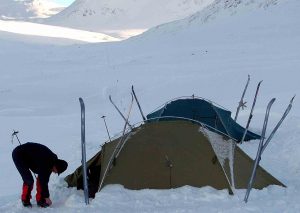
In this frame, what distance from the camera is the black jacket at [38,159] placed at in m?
6.64

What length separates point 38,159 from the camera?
6.62m

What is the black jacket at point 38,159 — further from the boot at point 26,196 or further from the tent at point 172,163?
the tent at point 172,163

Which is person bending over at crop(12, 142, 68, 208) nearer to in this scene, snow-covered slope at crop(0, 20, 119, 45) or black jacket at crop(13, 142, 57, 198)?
black jacket at crop(13, 142, 57, 198)

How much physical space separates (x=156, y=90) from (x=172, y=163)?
36.8 ft

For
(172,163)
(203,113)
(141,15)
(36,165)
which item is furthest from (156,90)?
(141,15)

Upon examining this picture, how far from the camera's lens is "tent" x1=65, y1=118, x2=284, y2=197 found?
733cm

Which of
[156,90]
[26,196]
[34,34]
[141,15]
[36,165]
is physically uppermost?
[141,15]

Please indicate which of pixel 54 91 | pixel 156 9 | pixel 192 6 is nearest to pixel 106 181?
pixel 54 91

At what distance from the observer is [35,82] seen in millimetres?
21328

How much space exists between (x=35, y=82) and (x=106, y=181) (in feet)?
48.5

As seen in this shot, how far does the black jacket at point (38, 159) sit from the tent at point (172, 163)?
0.80 m

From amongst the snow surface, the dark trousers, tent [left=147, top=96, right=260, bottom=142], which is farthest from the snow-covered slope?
the dark trousers

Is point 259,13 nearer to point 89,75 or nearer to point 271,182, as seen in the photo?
point 89,75

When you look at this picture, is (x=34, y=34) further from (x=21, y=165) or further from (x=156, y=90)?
(x=21, y=165)
